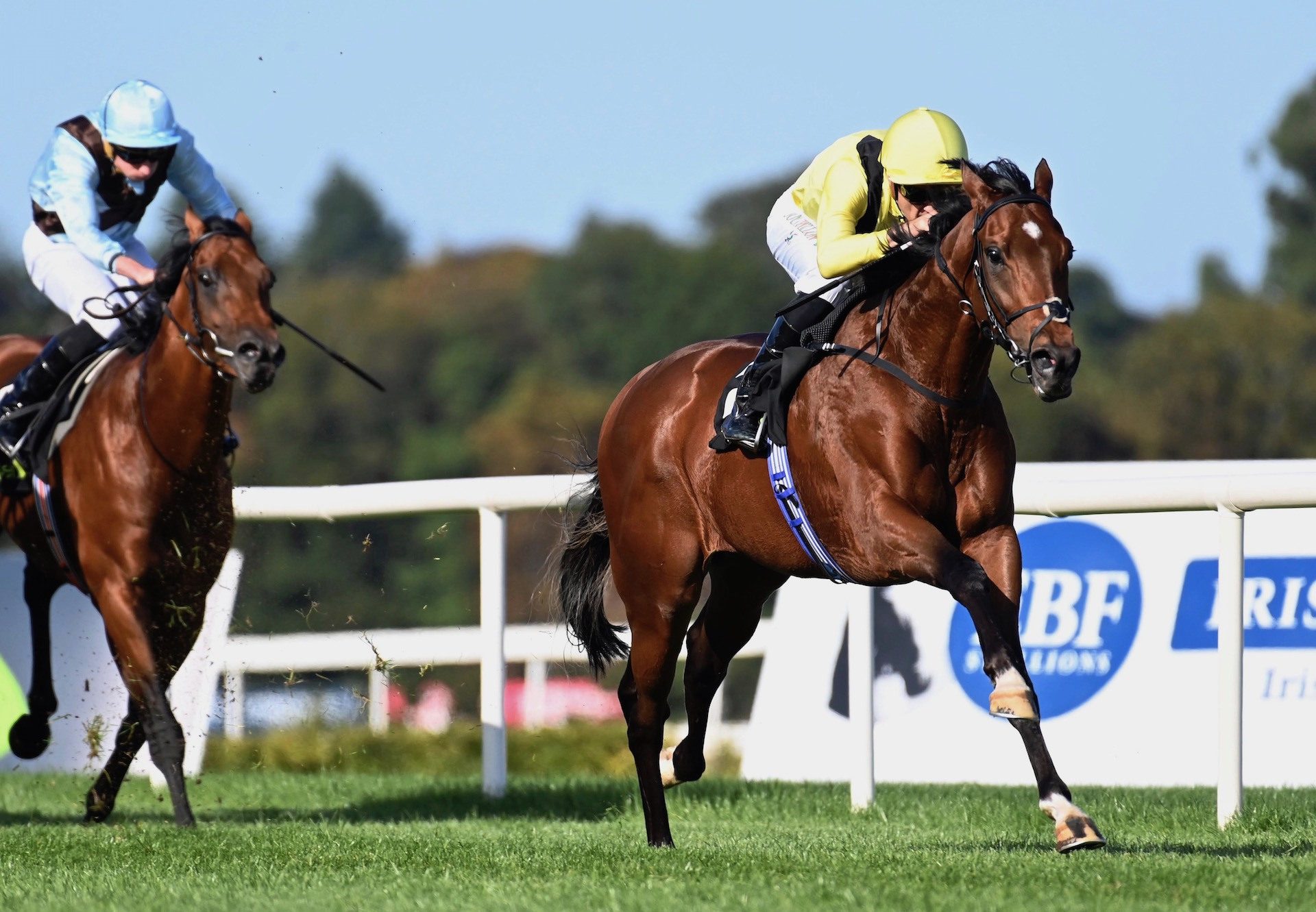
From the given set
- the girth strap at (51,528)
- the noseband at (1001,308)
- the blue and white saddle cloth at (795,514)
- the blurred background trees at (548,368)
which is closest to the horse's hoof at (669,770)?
the blue and white saddle cloth at (795,514)

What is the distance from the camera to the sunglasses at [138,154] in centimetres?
694

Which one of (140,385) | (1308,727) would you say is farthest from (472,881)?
(1308,727)

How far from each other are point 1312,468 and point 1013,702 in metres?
2.00

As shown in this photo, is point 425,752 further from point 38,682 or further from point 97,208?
point 97,208

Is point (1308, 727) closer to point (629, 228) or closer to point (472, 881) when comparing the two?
point (472, 881)

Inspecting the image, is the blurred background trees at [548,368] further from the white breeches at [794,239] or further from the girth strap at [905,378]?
the girth strap at [905,378]

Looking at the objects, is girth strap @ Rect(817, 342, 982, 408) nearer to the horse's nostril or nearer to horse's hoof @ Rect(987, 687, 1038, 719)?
the horse's nostril

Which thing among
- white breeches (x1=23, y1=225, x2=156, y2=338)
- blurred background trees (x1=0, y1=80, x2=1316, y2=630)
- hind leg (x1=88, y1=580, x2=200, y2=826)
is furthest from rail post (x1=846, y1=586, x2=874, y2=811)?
blurred background trees (x1=0, y1=80, x2=1316, y2=630)

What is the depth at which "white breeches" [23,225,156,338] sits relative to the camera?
7125 millimetres

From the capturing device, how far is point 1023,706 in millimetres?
4570

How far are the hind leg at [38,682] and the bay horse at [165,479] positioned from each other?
0.68 meters

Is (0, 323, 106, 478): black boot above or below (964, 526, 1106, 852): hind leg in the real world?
above

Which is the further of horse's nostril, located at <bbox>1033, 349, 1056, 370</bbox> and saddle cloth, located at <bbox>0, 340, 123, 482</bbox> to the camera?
saddle cloth, located at <bbox>0, 340, 123, 482</bbox>

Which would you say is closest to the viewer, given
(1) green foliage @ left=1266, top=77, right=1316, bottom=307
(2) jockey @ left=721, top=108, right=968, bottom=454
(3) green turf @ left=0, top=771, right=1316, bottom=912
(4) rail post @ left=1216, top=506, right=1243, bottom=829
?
(3) green turf @ left=0, top=771, right=1316, bottom=912
